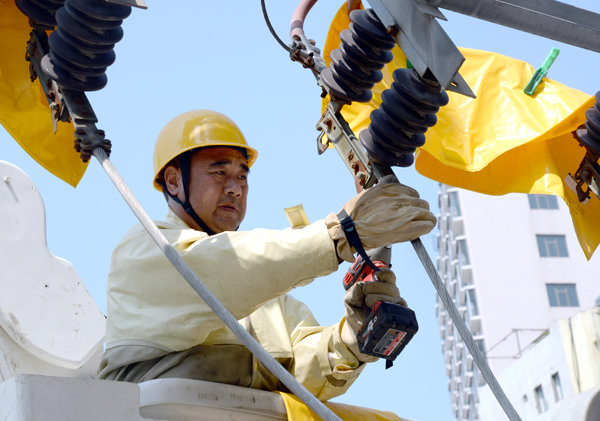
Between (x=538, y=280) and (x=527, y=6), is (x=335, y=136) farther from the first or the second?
(x=538, y=280)

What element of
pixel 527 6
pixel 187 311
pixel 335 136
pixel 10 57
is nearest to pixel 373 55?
pixel 335 136

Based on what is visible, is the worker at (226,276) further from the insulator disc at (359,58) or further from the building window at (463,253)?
the building window at (463,253)

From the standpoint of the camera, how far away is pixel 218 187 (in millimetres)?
4582

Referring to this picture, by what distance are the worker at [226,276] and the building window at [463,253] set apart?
45219 millimetres

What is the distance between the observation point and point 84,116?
3.22 meters

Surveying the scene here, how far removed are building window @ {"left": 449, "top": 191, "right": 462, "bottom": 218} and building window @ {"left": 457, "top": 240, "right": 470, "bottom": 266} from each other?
182 cm

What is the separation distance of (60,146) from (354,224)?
1732 millimetres

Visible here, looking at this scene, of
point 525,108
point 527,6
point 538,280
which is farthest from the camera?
point 538,280

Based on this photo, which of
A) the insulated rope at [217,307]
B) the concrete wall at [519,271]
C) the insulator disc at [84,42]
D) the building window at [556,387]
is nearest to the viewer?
the insulated rope at [217,307]

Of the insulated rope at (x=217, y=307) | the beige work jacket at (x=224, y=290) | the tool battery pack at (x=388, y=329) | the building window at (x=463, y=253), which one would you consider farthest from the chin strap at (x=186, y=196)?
the building window at (x=463, y=253)

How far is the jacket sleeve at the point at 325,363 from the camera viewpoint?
424 centimetres

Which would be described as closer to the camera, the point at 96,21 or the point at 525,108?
the point at 96,21

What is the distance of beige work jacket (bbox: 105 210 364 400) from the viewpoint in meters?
3.28

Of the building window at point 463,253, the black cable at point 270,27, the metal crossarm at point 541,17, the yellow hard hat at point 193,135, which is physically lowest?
the metal crossarm at point 541,17
